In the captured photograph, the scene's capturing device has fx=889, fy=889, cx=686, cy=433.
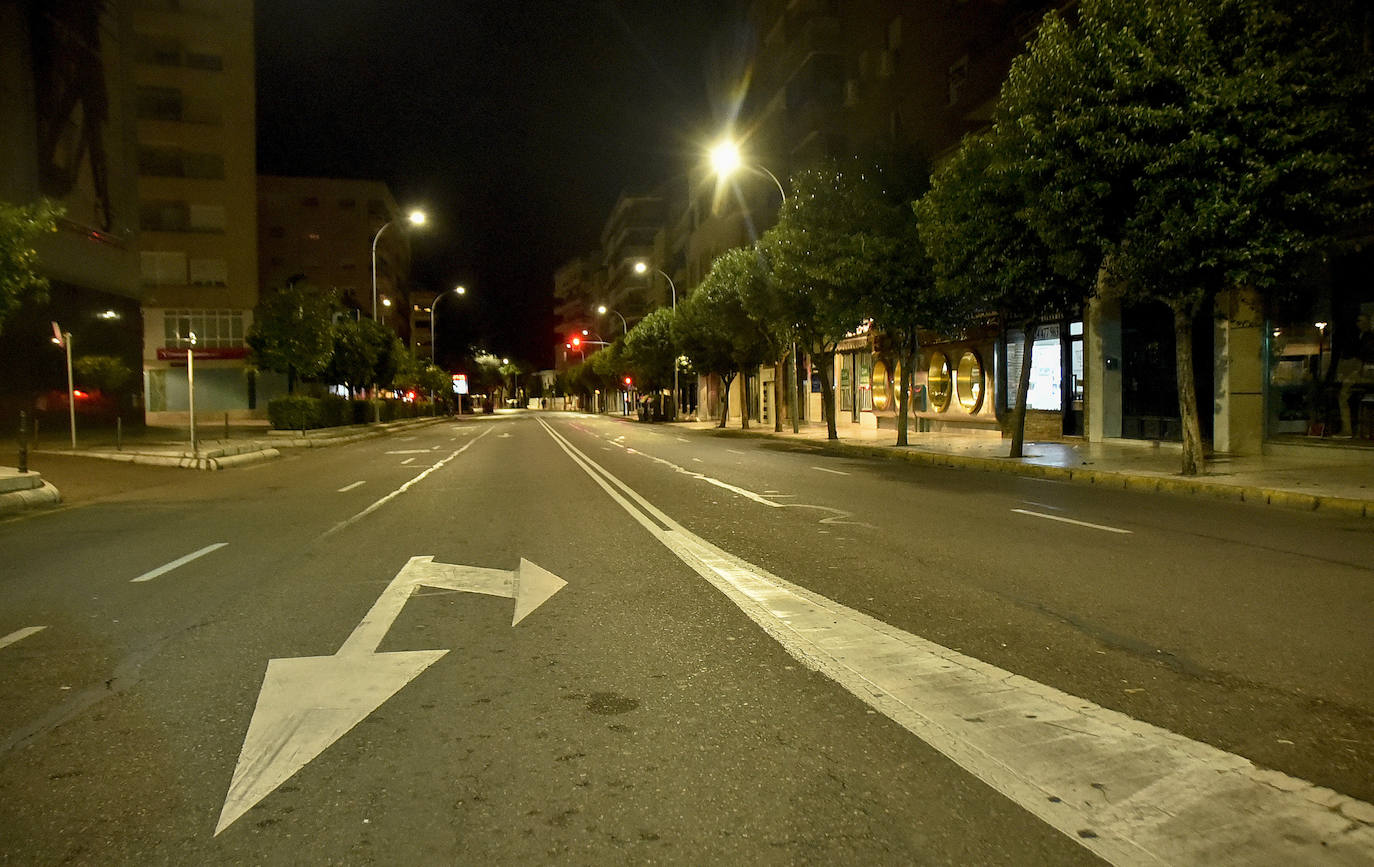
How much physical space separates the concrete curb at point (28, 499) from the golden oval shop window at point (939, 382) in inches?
1046

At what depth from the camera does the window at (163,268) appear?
170 feet

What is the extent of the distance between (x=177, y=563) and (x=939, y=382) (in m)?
28.2

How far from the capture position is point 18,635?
18.5 feet

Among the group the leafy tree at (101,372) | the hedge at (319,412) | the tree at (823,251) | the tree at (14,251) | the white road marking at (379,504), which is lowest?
the white road marking at (379,504)

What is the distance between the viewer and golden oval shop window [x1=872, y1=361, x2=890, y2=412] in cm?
3681

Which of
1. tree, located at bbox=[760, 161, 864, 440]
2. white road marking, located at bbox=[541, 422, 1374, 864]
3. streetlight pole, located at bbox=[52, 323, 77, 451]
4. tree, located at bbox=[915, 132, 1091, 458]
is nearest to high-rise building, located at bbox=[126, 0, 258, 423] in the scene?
streetlight pole, located at bbox=[52, 323, 77, 451]

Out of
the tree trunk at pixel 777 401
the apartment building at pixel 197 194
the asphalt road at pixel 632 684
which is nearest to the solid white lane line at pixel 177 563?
the asphalt road at pixel 632 684

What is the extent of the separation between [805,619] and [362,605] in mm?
3099

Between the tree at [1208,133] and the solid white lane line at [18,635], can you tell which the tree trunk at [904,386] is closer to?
the tree at [1208,133]

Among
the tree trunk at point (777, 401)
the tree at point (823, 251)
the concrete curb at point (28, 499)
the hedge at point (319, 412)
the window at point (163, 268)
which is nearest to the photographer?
the concrete curb at point (28, 499)

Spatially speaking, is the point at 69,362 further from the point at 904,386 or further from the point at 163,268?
the point at 163,268

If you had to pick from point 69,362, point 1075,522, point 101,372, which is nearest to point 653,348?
point 101,372

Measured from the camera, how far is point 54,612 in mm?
6293

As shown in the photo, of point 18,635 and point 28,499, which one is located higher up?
point 28,499
